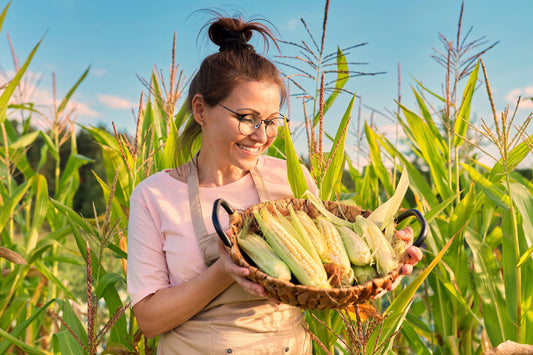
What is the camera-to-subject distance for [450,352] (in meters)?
1.94

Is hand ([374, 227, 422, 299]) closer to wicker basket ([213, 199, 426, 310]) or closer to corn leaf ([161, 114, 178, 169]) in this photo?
wicker basket ([213, 199, 426, 310])

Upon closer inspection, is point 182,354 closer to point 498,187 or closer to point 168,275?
point 168,275

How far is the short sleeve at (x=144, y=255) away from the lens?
4.31 feet

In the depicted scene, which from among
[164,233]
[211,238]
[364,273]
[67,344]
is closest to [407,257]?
[364,273]

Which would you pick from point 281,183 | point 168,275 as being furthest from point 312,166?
point 168,275

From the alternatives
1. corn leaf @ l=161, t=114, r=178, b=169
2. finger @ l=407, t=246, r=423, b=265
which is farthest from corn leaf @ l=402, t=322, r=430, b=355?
corn leaf @ l=161, t=114, r=178, b=169

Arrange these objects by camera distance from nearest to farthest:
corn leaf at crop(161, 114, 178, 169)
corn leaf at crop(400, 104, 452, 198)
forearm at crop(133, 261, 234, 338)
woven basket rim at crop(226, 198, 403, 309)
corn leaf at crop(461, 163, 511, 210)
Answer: woven basket rim at crop(226, 198, 403, 309) → forearm at crop(133, 261, 234, 338) → corn leaf at crop(461, 163, 511, 210) → corn leaf at crop(161, 114, 178, 169) → corn leaf at crop(400, 104, 452, 198)

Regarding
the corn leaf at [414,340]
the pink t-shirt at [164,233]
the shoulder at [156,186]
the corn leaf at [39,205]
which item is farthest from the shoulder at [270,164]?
the corn leaf at [39,205]

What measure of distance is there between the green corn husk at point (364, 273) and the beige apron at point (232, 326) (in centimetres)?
32

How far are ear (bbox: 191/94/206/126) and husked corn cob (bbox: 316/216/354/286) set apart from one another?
0.53 metres

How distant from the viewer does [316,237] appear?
1173mm

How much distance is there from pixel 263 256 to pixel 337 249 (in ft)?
0.62

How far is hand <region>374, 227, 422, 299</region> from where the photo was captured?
105 cm

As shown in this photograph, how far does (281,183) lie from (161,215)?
42cm
